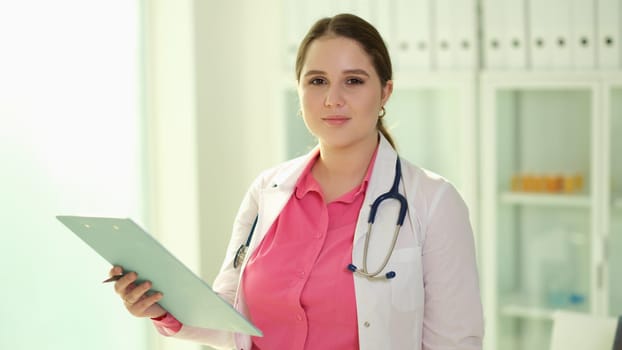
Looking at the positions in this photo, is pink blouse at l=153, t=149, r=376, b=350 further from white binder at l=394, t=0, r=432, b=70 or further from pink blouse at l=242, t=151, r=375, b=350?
white binder at l=394, t=0, r=432, b=70

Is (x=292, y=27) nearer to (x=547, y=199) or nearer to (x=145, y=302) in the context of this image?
(x=547, y=199)

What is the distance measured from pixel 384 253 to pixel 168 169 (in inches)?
65.3

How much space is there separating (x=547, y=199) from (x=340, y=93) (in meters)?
1.72

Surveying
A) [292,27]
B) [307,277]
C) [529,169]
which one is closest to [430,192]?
[307,277]

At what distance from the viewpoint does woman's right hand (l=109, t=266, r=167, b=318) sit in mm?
1672

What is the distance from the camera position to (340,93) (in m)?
1.80

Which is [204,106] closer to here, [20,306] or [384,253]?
[20,306]

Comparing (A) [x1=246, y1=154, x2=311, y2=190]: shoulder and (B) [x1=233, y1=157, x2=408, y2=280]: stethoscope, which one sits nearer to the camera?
(B) [x1=233, y1=157, x2=408, y2=280]: stethoscope

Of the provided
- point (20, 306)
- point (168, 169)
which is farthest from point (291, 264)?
point (168, 169)

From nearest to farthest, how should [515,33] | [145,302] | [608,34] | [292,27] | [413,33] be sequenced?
[145,302] → [608,34] → [515,33] → [413,33] → [292,27]

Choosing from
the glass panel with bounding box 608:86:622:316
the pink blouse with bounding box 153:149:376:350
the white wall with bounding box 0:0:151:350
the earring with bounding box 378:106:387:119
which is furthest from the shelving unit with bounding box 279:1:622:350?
the pink blouse with bounding box 153:149:376:350

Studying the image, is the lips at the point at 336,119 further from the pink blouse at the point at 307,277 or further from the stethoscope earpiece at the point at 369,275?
the stethoscope earpiece at the point at 369,275

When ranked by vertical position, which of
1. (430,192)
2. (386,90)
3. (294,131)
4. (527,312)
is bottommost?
(527,312)

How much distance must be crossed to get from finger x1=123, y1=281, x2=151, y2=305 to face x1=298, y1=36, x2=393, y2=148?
49 centimetres
